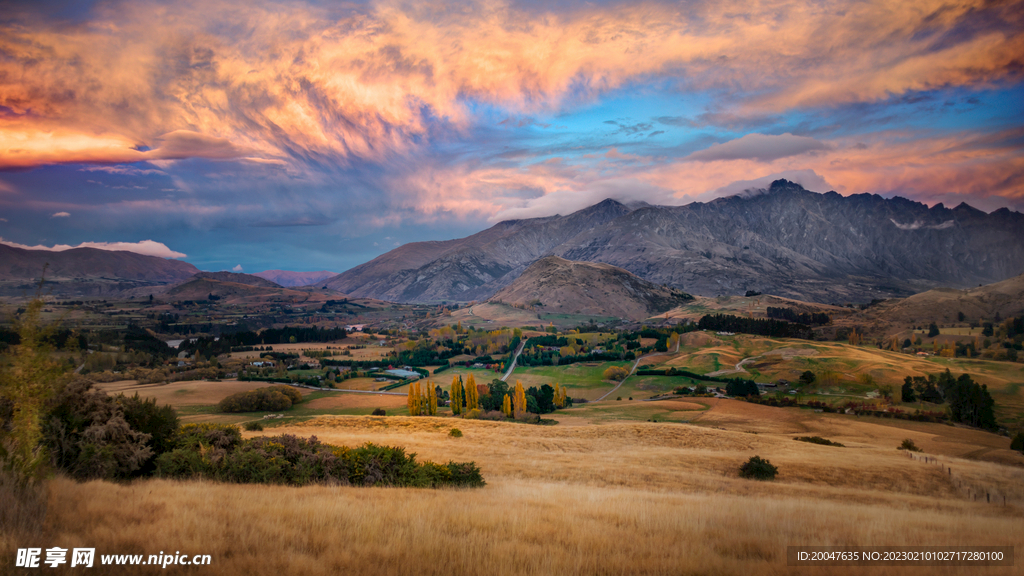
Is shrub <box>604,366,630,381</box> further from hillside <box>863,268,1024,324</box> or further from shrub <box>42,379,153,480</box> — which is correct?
hillside <box>863,268,1024,324</box>

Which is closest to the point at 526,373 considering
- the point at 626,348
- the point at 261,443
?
the point at 626,348

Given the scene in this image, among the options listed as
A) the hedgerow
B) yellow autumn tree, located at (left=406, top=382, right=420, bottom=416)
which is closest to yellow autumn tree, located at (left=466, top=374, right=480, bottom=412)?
yellow autumn tree, located at (left=406, top=382, right=420, bottom=416)

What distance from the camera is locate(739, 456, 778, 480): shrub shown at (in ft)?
87.6

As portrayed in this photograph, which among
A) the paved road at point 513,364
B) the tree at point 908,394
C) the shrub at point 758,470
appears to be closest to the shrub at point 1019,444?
the shrub at point 758,470

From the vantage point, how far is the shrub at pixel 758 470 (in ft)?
87.6

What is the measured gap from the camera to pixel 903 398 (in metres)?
87.8

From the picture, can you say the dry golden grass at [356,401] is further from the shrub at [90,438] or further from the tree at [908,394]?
the tree at [908,394]

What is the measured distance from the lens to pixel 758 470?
26922 millimetres

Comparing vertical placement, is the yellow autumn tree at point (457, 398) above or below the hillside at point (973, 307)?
below

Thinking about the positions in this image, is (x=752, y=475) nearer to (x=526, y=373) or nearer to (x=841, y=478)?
(x=841, y=478)

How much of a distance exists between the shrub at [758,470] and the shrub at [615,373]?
110081 mm

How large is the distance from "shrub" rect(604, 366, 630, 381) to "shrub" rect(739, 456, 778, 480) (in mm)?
110081

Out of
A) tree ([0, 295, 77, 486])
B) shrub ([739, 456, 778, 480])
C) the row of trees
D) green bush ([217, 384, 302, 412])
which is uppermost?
tree ([0, 295, 77, 486])

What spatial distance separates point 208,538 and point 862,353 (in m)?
156
